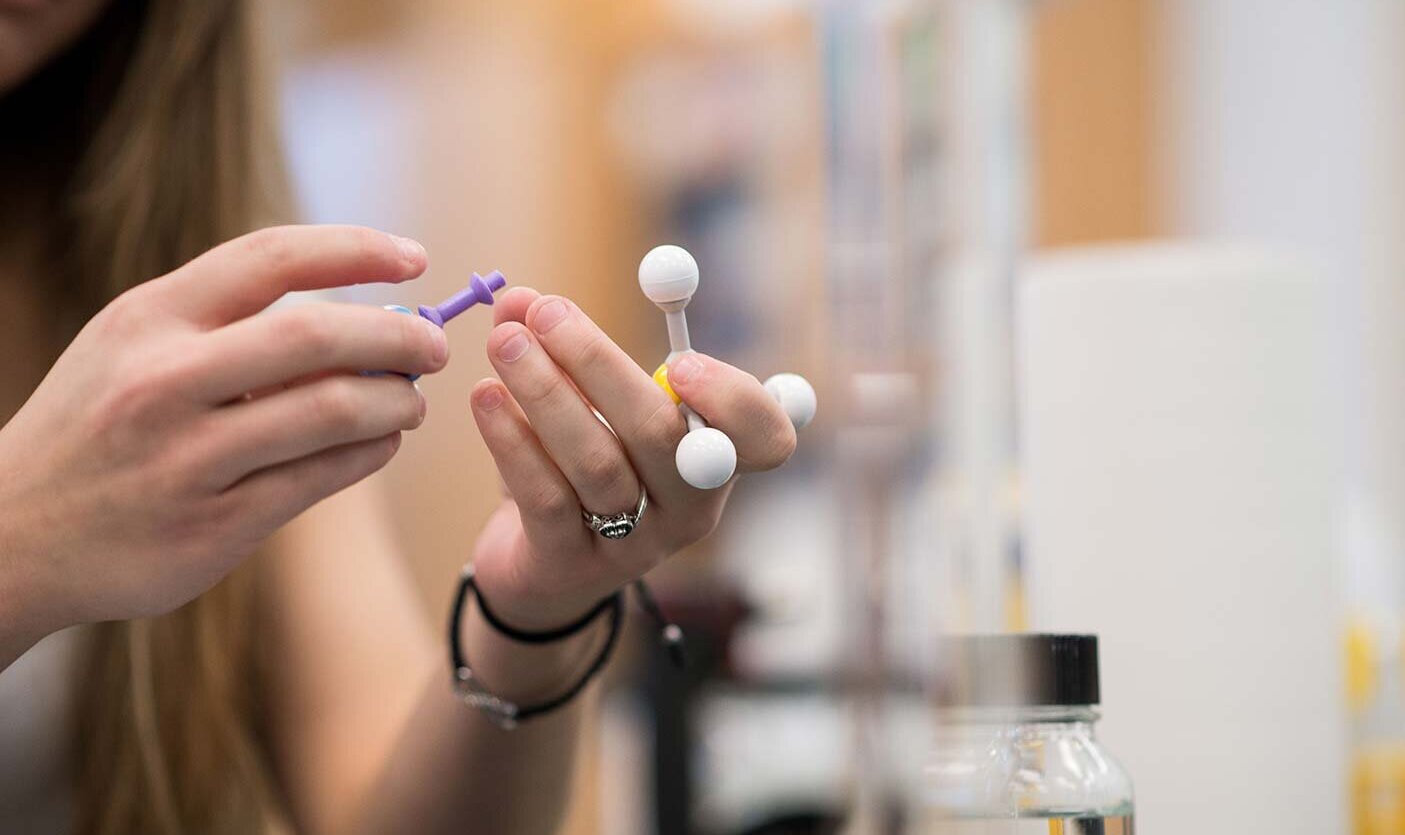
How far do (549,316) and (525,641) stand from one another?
0.14 meters

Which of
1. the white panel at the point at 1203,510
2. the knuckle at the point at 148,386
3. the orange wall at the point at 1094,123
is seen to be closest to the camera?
the knuckle at the point at 148,386

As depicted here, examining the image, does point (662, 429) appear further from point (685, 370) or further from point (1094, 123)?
point (1094, 123)

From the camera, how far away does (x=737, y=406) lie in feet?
0.76

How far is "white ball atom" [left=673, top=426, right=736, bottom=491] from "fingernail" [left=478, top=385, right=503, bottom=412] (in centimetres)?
4

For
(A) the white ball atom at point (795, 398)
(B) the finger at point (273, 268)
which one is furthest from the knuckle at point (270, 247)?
(A) the white ball atom at point (795, 398)

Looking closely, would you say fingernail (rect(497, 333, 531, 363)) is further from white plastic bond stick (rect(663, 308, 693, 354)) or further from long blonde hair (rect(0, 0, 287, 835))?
long blonde hair (rect(0, 0, 287, 835))

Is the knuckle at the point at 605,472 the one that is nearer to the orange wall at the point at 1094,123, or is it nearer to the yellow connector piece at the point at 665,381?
the yellow connector piece at the point at 665,381

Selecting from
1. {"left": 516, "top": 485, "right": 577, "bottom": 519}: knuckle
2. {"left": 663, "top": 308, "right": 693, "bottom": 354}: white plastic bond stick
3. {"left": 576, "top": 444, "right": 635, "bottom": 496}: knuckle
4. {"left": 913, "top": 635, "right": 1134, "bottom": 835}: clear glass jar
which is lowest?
{"left": 913, "top": 635, "right": 1134, "bottom": 835}: clear glass jar

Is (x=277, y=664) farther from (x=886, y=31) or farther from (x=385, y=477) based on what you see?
(x=886, y=31)

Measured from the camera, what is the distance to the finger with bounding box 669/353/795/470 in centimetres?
23

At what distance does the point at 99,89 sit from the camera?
1.33 feet

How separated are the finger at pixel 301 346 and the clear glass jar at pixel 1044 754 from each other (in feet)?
0.47

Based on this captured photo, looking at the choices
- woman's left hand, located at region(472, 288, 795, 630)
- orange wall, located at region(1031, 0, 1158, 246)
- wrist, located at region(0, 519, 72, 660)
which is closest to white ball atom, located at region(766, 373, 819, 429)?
woman's left hand, located at region(472, 288, 795, 630)

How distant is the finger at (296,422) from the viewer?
0.70 ft
